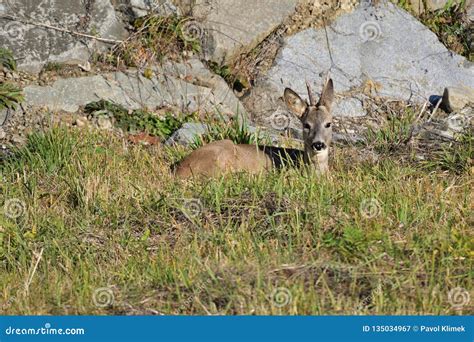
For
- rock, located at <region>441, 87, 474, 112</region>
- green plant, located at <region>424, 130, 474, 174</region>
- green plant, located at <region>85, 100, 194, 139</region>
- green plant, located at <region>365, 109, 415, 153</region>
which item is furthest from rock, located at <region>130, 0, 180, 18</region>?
green plant, located at <region>424, 130, 474, 174</region>

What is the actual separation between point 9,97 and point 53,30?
111 centimetres

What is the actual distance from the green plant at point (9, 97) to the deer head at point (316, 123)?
2.78m

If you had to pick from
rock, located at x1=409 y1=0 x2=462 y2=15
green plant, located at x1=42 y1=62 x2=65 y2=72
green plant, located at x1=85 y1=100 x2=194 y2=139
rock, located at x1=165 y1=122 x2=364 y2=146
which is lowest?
green plant, located at x1=85 y1=100 x2=194 y2=139

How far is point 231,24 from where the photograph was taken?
1084 centimetres

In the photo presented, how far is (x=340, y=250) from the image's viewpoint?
543 cm

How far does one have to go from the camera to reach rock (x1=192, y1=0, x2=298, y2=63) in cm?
1076

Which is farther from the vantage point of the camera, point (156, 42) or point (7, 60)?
point (156, 42)

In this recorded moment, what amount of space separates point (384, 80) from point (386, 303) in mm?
6249

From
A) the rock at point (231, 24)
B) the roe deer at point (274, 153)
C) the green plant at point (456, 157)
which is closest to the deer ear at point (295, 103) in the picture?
the roe deer at point (274, 153)

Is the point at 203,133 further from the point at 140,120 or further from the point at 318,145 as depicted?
the point at 318,145

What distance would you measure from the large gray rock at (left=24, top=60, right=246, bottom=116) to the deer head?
144 centimetres

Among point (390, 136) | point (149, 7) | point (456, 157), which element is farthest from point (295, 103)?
point (149, 7)

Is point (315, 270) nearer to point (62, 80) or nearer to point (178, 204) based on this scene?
point (178, 204)

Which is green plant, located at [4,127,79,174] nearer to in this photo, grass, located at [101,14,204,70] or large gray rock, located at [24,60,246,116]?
large gray rock, located at [24,60,246,116]
